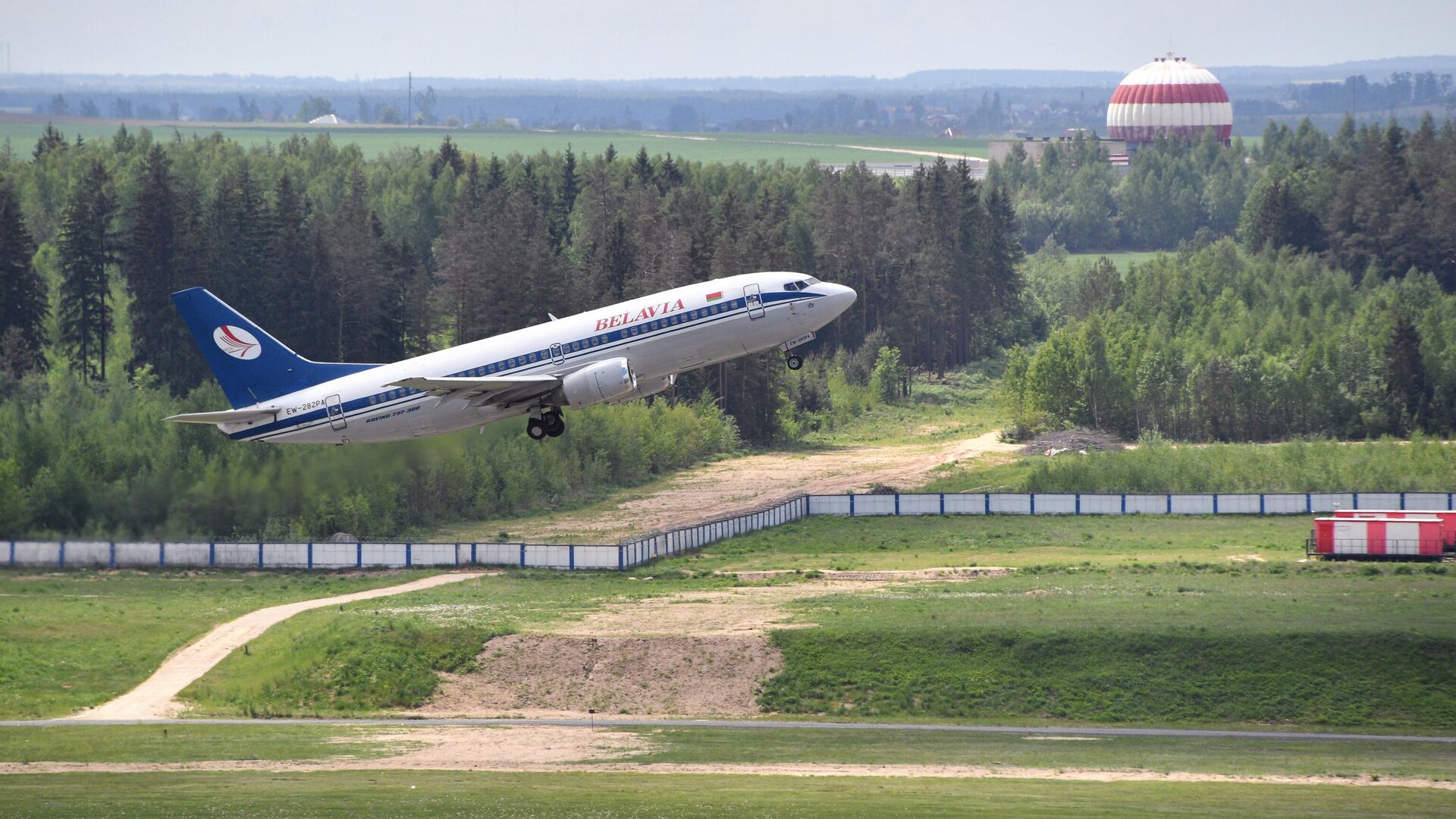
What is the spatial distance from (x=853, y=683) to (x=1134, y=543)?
29.1 metres

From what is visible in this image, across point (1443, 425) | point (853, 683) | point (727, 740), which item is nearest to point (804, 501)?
point (853, 683)

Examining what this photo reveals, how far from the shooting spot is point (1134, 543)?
3501 inches

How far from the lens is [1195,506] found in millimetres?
97188

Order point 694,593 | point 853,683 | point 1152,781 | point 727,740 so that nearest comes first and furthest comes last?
point 1152,781, point 727,740, point 853,683, point 694,593

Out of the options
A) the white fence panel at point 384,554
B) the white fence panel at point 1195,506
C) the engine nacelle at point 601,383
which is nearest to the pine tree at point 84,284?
the white fence panel at point 384,554

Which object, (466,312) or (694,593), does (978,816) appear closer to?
(694,593)

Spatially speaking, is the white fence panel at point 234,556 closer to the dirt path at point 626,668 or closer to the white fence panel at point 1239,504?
the dirt path at point 626,668

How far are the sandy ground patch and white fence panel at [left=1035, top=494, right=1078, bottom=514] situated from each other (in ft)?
111

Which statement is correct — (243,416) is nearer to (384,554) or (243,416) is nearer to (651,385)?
(384,554)

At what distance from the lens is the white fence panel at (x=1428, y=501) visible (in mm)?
94438

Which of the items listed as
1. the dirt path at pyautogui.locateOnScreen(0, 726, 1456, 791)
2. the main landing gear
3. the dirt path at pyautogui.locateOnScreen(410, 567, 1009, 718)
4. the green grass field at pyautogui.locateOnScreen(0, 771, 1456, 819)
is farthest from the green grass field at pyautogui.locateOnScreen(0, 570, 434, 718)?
the green grass field at pyautogui.locateOnScreen(0, 771, 1456, 819)

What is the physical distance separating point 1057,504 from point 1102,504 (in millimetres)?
2471

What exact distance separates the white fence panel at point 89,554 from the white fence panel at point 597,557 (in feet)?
64.9

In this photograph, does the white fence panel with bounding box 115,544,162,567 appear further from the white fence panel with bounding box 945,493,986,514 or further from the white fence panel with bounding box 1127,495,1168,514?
the white fence panel with bounding box 1127,495,1168,514
